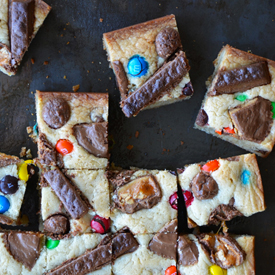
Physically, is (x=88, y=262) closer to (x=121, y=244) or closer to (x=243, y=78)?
(x=121, y=244)

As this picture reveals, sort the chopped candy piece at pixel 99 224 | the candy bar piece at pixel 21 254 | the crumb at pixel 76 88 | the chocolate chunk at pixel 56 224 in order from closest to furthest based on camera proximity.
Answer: the candy bar piece at pixel 21 254 < the chocolate chunk at pixel 56 224 < the chopped candy piece at pixel 99 224 < the crumb at pixel 76 88

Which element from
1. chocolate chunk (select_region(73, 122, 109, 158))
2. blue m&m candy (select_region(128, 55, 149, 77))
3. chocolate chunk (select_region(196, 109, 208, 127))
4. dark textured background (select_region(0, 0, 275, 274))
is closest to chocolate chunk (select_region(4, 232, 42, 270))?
dark textured background (select_region(0, 0, 275, 274))

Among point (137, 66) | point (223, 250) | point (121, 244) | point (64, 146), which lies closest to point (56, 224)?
point (121, 244)

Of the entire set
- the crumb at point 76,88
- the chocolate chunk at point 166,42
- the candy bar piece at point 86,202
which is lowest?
the candy bar piece at point 86,202

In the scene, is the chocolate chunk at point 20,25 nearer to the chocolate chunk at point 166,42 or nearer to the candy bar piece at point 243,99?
the chocolate chunk at point 166,42

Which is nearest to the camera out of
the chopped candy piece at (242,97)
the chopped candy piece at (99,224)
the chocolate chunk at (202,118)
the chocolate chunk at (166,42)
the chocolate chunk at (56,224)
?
the chocolate chunk at (56,224)

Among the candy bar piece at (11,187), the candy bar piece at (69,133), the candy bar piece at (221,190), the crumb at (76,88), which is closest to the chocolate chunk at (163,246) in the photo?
the candy bar piece at (221,190)

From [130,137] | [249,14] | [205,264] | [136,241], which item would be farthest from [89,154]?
[249,14]

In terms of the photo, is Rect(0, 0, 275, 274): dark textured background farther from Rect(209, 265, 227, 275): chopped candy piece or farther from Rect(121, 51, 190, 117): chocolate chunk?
Rect(209, 265, 227, 275): chopped candy piece
